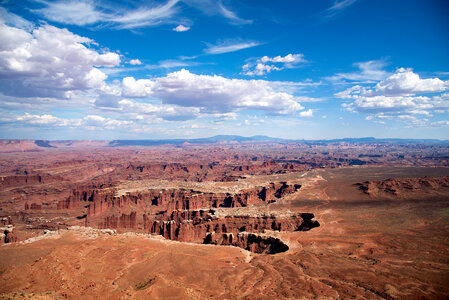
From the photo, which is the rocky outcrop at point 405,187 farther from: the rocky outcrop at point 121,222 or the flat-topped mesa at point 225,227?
the rocky outcrop at point 121,222

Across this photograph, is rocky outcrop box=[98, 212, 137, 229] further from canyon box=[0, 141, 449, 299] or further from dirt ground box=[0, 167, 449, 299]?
dirt ground box=[0, 167, 449, 299]

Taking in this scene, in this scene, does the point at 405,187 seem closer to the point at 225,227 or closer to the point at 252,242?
the point at 225,227

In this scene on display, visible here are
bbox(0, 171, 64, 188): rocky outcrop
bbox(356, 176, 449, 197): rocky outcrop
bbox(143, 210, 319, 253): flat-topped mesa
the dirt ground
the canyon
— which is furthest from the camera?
bbox(0, 171, 64, 188): rocky outcrop

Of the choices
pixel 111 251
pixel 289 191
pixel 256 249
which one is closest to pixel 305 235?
pixel 256 249

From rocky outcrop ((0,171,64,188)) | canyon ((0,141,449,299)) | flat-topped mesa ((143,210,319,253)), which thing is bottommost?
rocky outcrop ((0,171,64,188))

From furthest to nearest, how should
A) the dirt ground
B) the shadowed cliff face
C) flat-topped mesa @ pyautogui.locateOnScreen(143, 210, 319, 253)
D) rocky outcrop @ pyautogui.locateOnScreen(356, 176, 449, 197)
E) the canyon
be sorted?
1. rocky outcrop @ pyautogui.locateOnScreen(356, 176, 449, 197)
2. flat-topped mesa @ pyautogui.locateOnScreen(143, 210, 319, 253)
3. the shadowed cliff face
4. the canyon
5. the dirt ground

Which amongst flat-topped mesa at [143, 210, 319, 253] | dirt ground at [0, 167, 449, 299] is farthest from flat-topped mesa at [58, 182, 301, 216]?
dirt ground at [0, 167, 449, 299]

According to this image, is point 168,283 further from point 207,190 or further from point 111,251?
point 207,190

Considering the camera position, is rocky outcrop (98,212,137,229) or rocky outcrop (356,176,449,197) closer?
rocky outcrop (98,212,137,229)

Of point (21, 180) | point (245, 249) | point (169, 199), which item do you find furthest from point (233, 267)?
point (21, 180)
